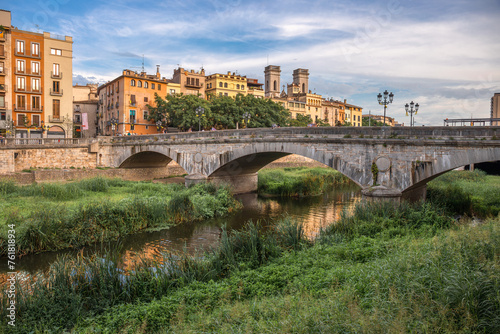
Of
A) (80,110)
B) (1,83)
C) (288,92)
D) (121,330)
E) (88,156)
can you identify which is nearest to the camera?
(121,330)

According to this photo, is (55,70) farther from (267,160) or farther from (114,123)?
(267,160)

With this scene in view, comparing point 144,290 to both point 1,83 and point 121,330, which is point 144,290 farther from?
point 1,83

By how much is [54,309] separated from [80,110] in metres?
60.4

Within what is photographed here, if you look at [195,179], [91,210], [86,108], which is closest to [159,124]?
[86,108]

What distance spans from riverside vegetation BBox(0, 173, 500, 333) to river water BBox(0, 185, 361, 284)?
132 centimetres

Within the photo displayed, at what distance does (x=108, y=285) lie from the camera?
947 cm

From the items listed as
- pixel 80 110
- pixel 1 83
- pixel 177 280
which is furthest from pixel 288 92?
pixel 177 280

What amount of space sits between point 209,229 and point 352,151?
27.8 ft

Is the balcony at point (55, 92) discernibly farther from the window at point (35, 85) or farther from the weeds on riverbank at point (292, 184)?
the weeds on riverbank at point (292, 184)

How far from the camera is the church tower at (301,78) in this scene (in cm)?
9575

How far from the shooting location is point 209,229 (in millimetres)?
19859

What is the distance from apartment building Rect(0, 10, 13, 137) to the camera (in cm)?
3969

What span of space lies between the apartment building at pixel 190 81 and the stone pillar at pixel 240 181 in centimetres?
3316

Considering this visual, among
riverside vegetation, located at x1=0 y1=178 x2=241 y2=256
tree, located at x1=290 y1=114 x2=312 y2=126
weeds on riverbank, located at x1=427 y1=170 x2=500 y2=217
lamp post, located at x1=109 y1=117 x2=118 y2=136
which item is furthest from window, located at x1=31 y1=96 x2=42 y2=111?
weeds on riverbank, located at x1=427 y1=170 x2=500 y2=217
